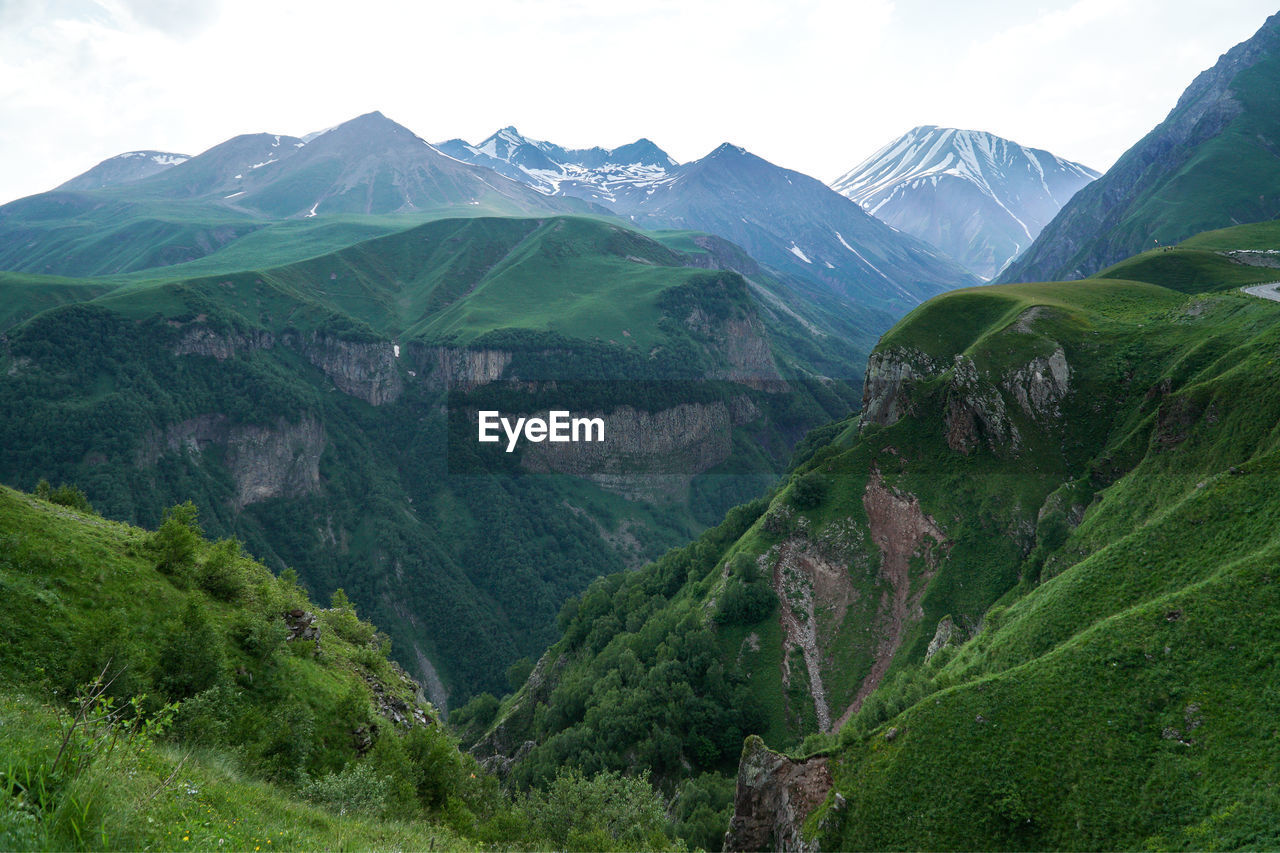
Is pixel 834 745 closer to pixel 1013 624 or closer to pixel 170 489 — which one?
pixel 1013 624

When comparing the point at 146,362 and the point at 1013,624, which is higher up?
the point at 146,362

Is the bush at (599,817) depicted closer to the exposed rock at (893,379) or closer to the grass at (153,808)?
the grass at (153,808)

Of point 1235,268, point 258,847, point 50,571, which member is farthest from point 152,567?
point 1235,268

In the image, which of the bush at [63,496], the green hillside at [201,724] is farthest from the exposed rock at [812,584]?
the bush at [63,496]

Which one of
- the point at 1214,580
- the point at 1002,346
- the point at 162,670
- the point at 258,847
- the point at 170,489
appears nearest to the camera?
the point at 258,847

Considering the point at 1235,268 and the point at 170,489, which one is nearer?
the point at 1235,268
